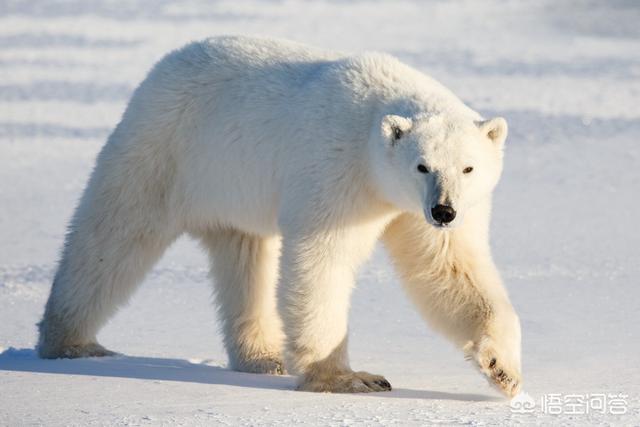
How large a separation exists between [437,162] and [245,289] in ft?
5.12

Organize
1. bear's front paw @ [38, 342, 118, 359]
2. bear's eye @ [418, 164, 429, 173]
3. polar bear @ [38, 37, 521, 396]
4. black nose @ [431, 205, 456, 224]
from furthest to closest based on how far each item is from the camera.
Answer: bear's front paw @ [38, 342, 118, 359] → polar bear @ [38, 37, 521, 396] → bear's eye @ [418, 164, 429, 173] → black nose @ [431, 205, 456, 224]

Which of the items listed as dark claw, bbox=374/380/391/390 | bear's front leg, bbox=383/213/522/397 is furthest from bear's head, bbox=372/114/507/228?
dark claw, bbox=374/380/391/390

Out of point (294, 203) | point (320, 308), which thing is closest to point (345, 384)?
point (320, 308)

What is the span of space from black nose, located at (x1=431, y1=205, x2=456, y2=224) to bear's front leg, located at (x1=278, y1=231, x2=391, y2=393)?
494mm

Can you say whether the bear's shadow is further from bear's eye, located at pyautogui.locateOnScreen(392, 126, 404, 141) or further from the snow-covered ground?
bear's eye, located at pyautogui.locateOnScreen(392, 126, 404, 141)

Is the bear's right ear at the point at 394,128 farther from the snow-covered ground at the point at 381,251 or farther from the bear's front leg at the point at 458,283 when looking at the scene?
the snow-covered ground at the point at 381,251

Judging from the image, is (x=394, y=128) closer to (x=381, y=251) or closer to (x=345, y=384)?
(x=345, y=384)

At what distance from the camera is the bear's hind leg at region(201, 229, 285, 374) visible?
18.7 ft

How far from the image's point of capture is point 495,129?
15.3 ft

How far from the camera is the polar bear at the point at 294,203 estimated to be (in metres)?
4.62

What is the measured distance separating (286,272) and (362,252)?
288mm

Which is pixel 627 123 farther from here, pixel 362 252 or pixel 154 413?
pixel 154 413

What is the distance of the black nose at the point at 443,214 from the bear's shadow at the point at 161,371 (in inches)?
27.0

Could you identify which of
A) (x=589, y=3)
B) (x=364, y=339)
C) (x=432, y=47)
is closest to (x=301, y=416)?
(x=364, y=339)
